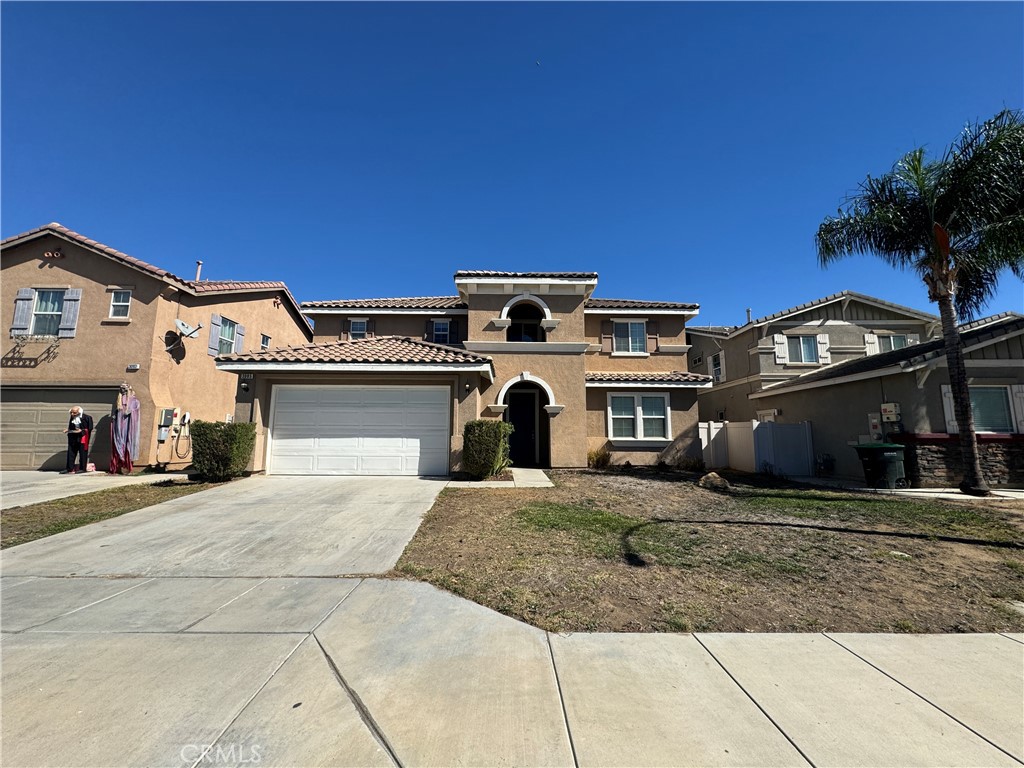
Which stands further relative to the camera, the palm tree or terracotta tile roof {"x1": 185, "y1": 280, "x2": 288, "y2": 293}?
terracotta tile roof {"x1": 185, "y1": 280, "x2": 288, "y2": 293}

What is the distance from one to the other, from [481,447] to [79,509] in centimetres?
778

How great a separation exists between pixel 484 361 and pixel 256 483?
6359 mm

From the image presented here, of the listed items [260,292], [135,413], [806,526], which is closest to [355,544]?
[806,526]

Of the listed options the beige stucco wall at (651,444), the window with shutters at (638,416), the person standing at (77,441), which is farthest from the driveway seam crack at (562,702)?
the person standing at (77,441)

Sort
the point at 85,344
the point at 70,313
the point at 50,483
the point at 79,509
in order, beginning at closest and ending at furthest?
the point at 79,509
the point at 50,483
the point at 85,344
the point at 70,313

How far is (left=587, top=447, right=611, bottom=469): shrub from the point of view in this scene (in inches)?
614

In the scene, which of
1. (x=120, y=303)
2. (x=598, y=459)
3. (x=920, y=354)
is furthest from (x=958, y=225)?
(x=120, y=303)

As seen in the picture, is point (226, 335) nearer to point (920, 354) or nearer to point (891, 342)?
point (920, 354)

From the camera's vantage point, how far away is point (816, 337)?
20.4m

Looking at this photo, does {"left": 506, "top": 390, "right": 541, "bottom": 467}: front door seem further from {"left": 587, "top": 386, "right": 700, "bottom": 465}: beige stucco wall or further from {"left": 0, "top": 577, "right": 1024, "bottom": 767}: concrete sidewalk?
{"left": 0, "top": 577, "right": 1024, "bottom": 767}: concrete sidewalk

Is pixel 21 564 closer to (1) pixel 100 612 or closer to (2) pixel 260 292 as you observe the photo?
(1) pixel 100 612

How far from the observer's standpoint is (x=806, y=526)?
7.11 m

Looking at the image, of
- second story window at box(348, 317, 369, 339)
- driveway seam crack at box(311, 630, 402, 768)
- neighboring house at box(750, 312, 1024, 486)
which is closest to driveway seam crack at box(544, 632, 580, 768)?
driveway seam crack at box(311, 630, 402, 768)

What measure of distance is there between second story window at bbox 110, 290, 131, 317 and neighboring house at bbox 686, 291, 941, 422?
78.8 feet
